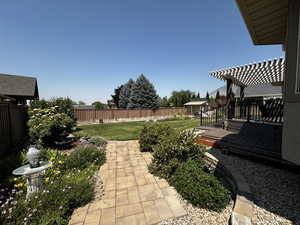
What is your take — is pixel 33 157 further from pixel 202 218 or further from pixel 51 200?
pixel 202 218

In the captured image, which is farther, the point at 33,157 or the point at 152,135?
the point at 152,135

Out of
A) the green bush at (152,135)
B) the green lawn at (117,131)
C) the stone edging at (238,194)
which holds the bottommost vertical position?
the green lawn at (117,131)

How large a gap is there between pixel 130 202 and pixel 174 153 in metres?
1.53

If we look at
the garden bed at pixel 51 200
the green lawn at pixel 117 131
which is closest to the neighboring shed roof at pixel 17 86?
the green lawn at pixel 117 131

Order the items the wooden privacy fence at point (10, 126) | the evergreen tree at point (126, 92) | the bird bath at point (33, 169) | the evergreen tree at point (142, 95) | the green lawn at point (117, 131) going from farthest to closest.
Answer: the evergreen tree at point (126, 92) → the evergreen tree at point (142, 95) → the green lawn at point (117, 131) → the wooden privacy fence at point (10, 126) → the bird bath at point (33, 169)

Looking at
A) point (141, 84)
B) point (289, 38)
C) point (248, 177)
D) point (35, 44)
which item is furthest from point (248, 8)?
point (141, 84)

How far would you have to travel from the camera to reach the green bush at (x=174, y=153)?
10.2 feet

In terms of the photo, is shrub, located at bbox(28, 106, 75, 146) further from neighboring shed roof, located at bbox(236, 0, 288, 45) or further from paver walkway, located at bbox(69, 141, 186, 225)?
neighboring shed roof, located at bbox(236, 0, 288, 45)

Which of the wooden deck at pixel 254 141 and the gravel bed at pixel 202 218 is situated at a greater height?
the wooden deck at pixel 254 141

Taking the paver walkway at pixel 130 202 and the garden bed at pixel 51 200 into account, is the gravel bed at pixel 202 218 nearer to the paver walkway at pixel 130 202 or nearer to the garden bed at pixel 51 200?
the paver walkway at pixel 130 202

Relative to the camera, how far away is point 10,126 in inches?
194

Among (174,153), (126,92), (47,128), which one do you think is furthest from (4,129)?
(126,92)

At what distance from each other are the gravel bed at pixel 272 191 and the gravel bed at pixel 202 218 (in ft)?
1.25

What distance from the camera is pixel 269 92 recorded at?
1557 centimetres
